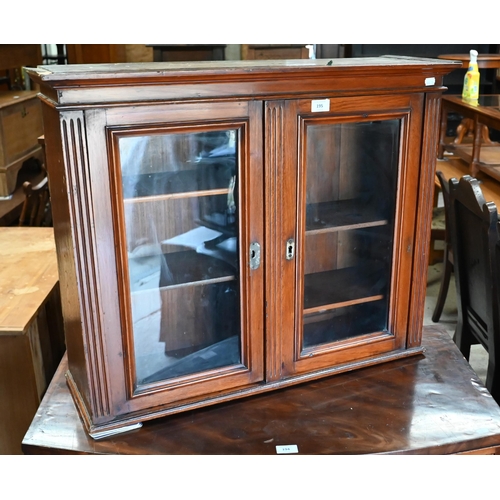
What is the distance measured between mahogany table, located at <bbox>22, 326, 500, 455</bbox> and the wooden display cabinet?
0.13 ft

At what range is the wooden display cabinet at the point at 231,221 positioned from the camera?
1265mm

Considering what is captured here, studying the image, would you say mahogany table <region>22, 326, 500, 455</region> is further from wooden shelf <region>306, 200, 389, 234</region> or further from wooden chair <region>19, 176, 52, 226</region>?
wooden chair <region>19, 176, 52, 226</region>

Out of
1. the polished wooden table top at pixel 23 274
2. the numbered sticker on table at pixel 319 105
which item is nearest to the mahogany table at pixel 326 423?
the polished wooden table top at pixel 23 274

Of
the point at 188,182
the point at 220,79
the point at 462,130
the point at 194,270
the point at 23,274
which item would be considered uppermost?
the point at 220,79

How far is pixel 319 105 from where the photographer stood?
4.60 feet

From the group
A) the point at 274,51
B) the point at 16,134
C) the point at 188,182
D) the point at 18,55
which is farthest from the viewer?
the point at 274,51

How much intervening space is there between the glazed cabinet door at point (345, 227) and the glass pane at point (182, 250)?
13 cm

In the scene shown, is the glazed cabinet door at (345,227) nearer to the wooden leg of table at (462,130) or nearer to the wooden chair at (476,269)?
the wooden chair at (476,269)

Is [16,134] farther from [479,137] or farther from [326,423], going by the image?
[326,423]

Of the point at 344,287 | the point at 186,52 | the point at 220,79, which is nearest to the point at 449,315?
the point at 344,287

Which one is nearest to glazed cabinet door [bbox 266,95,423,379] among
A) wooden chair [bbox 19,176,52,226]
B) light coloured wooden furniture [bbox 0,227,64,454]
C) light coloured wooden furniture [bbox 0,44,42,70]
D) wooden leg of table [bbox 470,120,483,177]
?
light coloured wooden furniture [bbox 0,227,64,454]

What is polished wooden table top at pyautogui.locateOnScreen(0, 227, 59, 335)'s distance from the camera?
183 centimetres

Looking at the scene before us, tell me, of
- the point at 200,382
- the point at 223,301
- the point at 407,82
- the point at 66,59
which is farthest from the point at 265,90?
the point at 66,59

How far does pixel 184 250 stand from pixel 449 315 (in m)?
2.32
